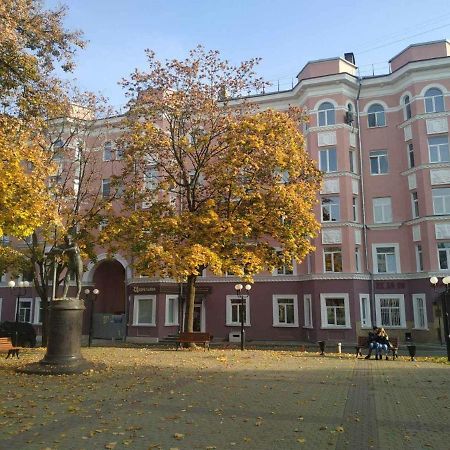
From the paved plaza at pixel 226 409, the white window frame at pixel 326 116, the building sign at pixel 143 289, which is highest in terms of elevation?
the white window frame at pixel 326 116

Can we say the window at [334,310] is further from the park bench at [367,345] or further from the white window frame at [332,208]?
the park bench at [367,345]

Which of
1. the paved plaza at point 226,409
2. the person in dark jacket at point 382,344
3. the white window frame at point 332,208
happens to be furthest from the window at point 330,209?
the paved plaza at point 226,409

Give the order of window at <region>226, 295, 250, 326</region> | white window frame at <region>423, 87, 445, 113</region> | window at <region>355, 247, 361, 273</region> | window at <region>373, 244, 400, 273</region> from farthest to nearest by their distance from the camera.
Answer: window at <region>226, 295, 250, 326</region> → window at <region>373, 244, 400, 273</region> → window at <region>355, 247, 361, 273</region> → white window frame at <region>423, 87, 445, 113</region>

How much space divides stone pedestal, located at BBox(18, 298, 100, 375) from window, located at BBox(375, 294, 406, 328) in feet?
71.5

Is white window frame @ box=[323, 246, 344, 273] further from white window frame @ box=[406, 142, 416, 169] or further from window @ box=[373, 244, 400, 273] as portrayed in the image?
white window frame @ box=[406, 142, 416, 169]

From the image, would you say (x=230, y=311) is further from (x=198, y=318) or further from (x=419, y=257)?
(x=419, y=257)

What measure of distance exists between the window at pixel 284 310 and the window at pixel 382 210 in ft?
25.1

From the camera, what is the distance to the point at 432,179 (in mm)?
29781

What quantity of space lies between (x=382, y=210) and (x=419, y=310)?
6856mm

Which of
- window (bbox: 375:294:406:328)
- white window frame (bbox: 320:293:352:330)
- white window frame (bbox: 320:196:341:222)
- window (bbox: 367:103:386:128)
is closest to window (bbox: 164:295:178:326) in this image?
white window frame (bbox: 320:293:352:330)

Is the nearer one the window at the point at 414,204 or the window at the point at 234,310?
the window at the point at 414,204

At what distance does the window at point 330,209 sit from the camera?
103 ft

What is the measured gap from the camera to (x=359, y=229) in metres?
31.7

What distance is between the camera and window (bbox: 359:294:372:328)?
30094mm
